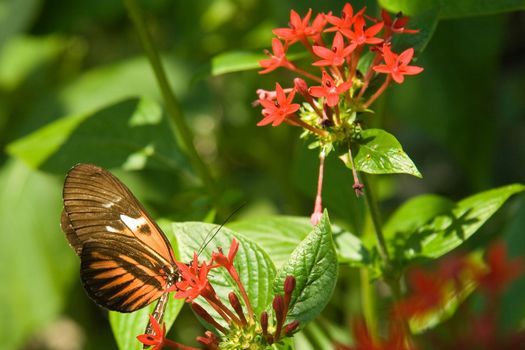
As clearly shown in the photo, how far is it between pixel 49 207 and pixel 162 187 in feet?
0.85

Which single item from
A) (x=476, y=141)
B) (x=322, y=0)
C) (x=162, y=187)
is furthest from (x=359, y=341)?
(x=162, y=187)

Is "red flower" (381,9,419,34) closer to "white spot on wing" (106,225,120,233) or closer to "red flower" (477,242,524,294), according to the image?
"red flower" (477,242,524,294)

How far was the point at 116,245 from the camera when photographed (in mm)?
985

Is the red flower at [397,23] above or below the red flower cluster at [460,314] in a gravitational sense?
above

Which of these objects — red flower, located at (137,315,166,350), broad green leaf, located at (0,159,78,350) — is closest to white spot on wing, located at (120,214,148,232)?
red flower, located at (137,315,166,350)

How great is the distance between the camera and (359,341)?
2.19ft

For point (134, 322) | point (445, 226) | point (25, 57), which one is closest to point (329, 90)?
point (445, 226)

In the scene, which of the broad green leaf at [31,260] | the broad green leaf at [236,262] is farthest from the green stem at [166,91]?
the broad green leaf at [31,260]

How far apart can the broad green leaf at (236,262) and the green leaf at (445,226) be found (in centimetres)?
19

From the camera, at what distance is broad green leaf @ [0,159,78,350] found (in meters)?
1.76

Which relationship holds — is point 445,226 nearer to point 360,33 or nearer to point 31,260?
point 360,33

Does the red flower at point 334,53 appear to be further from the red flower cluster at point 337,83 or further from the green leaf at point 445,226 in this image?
the green leaf at point 445,226

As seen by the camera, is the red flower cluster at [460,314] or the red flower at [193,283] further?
the red flower at [193,283]

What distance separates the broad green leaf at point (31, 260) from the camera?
1.76 meters
